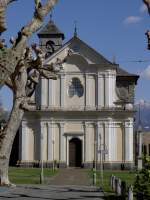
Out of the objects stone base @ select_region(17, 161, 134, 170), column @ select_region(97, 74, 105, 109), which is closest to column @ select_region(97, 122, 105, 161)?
stone base @ select_region(17, 161, 134, 170)

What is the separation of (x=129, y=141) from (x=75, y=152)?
287 inches

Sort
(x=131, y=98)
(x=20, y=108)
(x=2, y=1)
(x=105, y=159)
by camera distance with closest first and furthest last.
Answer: (x=2, y=1), (x=20, y=108), (x=105, y=159), (x=131, y=98)

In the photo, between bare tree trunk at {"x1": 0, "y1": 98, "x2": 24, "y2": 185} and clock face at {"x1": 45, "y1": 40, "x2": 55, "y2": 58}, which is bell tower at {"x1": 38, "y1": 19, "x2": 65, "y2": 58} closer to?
clock face at {"x1": 45, "y1": 40, "x2": 55, "y2": 58}

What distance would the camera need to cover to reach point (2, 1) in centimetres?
1338

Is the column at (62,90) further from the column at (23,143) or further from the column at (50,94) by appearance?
the column at (23,143)

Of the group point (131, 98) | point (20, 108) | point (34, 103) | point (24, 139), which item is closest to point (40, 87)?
point (34, 103)

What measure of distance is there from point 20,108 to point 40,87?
52039 millimetres

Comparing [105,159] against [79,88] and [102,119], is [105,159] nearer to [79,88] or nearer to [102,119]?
[102,119]

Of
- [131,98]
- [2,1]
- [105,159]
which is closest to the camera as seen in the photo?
[2,1]

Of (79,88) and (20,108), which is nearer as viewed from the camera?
(20,108)

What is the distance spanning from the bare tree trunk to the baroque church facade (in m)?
48.9

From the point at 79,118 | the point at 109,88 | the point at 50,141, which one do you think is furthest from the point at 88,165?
the point at 109,88

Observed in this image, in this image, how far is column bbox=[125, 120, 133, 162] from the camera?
75250mm

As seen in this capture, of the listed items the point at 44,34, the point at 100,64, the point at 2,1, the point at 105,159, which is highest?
the point at 44,34
